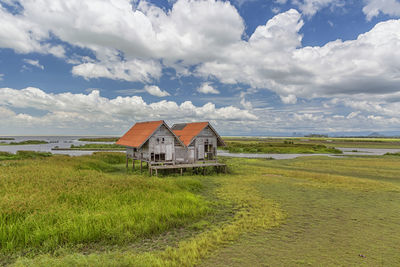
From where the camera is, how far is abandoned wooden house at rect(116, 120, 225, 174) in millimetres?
24734

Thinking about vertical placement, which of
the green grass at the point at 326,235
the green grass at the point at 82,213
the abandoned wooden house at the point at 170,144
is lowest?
the green grass at the point at 326,235

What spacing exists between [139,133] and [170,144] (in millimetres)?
4101

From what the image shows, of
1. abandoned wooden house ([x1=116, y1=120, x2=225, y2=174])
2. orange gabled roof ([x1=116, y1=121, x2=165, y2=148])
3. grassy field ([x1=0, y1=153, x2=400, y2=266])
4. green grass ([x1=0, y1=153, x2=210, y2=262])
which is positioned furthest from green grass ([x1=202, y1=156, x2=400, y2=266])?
orange gabled roof ([x1=116, y1=121, x2=165, y2=148])

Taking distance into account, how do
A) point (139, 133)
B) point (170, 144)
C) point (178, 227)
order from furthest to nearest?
point (139, 133)
point (170, 144)
point (178, 227)

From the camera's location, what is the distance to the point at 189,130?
29.0m

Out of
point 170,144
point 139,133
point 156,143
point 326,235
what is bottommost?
point 326,235

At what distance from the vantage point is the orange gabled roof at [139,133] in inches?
960

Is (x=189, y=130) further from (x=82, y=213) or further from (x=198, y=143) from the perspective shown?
(x=82, y=213)

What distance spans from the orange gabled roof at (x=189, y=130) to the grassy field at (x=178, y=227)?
40.5 ft

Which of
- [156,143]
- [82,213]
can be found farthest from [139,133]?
[82,213]

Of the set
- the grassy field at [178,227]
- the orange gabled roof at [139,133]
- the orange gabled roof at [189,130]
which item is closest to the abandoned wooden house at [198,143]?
the orange gabled roof at [189,130]

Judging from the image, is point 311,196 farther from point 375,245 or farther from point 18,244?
point 18,244

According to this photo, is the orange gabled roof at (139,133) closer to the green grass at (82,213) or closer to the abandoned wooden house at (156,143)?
the abandoned wooden house at (156,143)

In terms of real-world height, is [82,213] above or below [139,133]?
below
